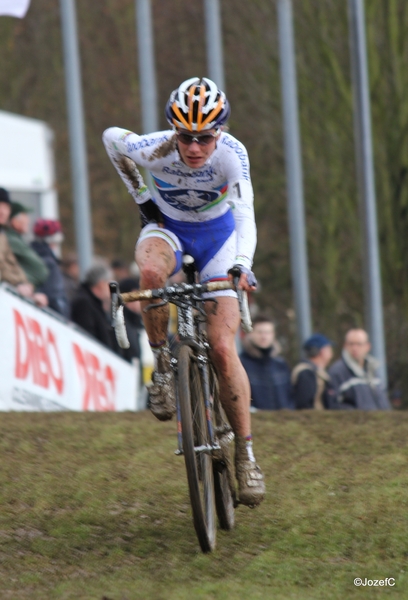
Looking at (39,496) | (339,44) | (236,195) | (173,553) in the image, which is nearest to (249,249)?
(236,195)

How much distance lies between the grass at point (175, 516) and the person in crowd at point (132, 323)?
310 cm

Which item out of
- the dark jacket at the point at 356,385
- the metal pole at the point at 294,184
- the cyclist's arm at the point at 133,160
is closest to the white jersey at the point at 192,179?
the cyclist's arm at the point at 133,160

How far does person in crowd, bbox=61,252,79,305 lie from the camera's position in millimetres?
14030

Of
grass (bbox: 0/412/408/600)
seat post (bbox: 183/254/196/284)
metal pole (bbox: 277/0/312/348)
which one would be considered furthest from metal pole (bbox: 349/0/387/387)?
seat post (bbox: 183/254/196/284)

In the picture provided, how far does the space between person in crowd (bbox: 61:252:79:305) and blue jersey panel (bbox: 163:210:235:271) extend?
661 centimetres

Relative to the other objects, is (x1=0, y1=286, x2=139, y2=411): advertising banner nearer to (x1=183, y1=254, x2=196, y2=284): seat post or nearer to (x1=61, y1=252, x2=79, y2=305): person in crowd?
(x1=61, y1=252, x2=79, y2=305): person in crowd

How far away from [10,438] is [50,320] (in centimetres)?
274

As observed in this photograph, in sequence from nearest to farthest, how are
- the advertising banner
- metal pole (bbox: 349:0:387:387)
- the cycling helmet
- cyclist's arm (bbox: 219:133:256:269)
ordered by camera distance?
the cycling helmet < cyclist's arm (bbox: 219:133:256:269) < the advertising banner < metal pole (bbox: 349:0:387:387)

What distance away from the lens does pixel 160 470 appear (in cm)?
852

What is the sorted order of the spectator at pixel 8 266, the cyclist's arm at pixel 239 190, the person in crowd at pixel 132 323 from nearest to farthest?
the cyclist's arm at pixel 239 190
the spectator at pixel 8 266
the person in crowd at pixel 132 323

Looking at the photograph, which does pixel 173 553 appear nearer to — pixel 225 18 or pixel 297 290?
pixel 297 290

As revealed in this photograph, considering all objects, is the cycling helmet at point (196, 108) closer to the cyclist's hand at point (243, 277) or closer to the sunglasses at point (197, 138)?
the sunglasses at point (197, 138)

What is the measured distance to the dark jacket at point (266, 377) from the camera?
11.9 metres

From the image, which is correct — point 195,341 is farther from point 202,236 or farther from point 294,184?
point 294,184
